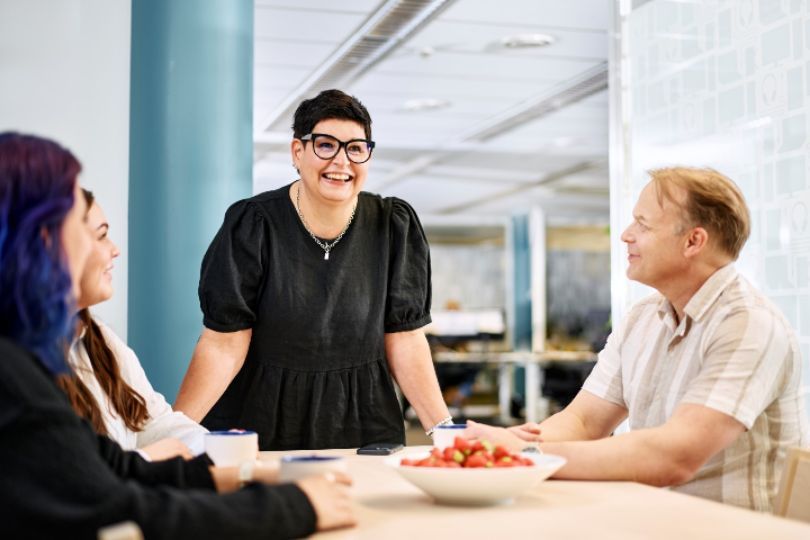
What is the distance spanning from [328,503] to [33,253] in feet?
1.85

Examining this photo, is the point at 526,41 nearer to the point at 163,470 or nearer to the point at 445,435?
the point at 445,435

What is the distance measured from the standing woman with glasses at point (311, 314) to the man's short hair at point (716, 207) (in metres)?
0.99

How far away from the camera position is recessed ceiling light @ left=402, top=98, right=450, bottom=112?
7.93 meters

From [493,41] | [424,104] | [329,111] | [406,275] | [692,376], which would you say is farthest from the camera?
[424,104]

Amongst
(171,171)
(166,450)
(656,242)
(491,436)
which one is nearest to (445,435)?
(491,436)

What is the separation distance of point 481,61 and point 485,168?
4.34m

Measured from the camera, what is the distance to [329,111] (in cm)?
286

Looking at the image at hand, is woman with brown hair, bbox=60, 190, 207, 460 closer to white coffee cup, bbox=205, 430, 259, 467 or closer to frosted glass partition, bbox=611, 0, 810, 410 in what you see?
white coffee cup, bbox=205, 430, 259, 467

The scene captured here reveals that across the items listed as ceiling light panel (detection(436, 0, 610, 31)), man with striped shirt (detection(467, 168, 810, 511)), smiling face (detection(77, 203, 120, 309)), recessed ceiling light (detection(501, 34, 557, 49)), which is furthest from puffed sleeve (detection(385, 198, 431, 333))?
recessed ceiling light (detection(501, 34, 557, 49))

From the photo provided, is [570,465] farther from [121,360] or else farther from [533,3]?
[533,3]

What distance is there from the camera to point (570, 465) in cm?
196

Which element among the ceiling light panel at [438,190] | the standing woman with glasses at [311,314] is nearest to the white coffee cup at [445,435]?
the standing woman with glasses at [311,314]

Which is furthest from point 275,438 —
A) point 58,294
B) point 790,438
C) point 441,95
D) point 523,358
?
point 523,358

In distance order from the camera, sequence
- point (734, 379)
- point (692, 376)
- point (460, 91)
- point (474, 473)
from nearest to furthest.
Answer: point (474, 473) → point (734, 379) → point (692, 376) → point (460, 91)
